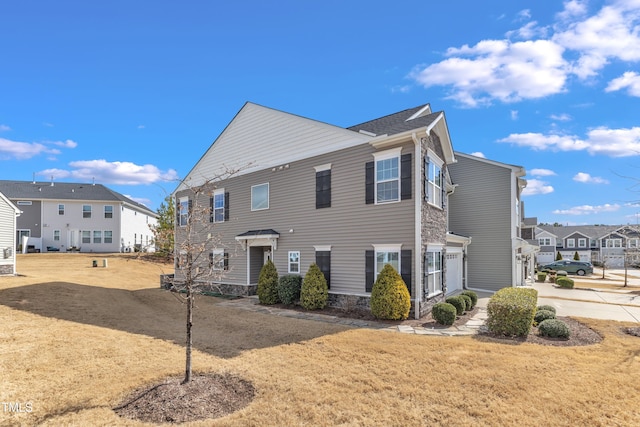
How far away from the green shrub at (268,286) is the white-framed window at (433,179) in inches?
284

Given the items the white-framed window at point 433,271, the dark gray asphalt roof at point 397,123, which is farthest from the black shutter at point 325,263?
the dark gray asphalt roof at point 397,123

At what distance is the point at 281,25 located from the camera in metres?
12.8

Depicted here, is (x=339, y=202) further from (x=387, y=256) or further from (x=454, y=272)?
(x=454, y=272)

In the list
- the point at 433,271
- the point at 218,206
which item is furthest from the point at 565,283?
the point at 218,206

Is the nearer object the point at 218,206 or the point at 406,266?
the point at 406,266

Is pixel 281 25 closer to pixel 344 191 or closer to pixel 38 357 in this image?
pixel 344 191

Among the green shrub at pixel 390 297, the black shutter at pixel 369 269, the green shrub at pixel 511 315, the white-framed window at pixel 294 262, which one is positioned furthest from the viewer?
the white-framed window at pixel 294 262

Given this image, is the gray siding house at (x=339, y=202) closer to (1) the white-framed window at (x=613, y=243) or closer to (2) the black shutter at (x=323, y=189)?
(2) the black shutter at (x=323, y=189)

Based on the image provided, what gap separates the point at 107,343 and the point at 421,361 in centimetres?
746

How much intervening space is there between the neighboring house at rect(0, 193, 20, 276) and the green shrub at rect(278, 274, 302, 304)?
17.1 m

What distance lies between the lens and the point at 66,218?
33.7 m

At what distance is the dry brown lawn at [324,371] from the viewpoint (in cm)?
468

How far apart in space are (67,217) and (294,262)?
31415mm

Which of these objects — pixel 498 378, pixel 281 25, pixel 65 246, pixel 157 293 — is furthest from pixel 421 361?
pixel 65 246
